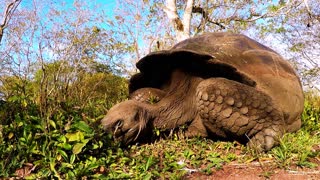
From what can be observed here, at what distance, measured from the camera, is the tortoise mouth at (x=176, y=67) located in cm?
241

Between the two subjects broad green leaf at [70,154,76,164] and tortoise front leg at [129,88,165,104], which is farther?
tortoise front leg at [129,88,165,104]

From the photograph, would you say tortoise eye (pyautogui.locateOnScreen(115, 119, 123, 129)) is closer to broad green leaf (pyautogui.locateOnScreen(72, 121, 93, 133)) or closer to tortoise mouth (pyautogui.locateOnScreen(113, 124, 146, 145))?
tortoise mouth (pyautogui.locateOnScreen(113, 124, 146, 145))

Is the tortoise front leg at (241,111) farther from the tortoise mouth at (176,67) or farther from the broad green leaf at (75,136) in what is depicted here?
the broad green leaf at (75,136)

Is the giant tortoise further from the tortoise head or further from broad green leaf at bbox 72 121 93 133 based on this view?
broad green leaf at bbox 72 121 93 133

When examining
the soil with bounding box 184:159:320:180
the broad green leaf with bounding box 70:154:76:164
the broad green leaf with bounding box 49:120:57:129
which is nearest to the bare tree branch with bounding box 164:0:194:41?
the soil with bounding box 184:159:320:180

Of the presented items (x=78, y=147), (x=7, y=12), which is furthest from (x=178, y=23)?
(x=78, y=147)

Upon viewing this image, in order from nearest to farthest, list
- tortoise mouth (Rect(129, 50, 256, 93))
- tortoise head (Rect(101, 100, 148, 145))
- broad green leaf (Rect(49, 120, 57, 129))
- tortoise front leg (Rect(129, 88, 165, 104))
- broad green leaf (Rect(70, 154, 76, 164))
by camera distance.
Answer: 1. broad green leaf (Rect(70, 154, 76, 164))
2. broad green leaf (Rect(49, 120, 57, 129))
3. tortoise head (Rect(101, 100, 148, 145))
4. tortoise mouth (Rect(129, 50, 256, 93))
5. tortoise front leg (Rect(129, 88, 165, 104))

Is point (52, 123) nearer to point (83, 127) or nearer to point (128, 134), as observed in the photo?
point (83, 127)

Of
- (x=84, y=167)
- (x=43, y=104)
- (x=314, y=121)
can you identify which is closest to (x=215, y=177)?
(x=84, y=167)

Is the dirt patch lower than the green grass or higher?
lower

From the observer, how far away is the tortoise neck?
260 centimetres

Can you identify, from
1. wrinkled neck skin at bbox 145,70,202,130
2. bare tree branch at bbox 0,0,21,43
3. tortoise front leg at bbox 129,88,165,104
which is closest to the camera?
wrinkled neck skin at bbox 145,70,202,130

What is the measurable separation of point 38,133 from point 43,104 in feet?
A: 0.87

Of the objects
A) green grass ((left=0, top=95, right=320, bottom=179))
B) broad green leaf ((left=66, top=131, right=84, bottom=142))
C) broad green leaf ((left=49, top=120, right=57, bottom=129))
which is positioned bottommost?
green grass ((left=0, top=95, right=320, bottom=179))
